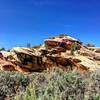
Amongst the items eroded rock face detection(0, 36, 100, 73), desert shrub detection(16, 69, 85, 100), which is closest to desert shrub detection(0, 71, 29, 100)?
desert shrub detection(16, 69, 85, 100)

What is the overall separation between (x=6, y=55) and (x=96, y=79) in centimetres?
3020

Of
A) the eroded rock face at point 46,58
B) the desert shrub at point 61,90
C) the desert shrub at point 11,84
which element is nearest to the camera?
the desert shrub at point 61,90

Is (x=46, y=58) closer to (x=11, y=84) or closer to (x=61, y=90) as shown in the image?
(x=11, y=84)

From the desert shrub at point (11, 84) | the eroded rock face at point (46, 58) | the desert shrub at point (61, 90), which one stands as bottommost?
the desert shrub at point (61, 90)

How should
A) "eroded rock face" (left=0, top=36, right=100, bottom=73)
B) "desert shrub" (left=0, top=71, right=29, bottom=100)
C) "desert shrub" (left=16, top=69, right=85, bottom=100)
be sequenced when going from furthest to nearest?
"eroded rock face" (left=0, top=36, right=100, bottom=73), "desert shrub" (left=0, top=71, right=29, bottom=100), "desert shrub" (left=16, top=69, right=85, bottom=100)

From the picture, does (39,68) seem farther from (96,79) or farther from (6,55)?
(96,79)

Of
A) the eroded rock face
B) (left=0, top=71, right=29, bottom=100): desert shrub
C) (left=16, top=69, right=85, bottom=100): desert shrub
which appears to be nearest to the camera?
(left=16, top=69, right=85, bottom=100): desert shrub

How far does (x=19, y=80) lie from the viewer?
10188 millimetres

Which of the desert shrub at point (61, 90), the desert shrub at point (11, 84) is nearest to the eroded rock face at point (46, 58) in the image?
the desert shrub at point (11, 84)

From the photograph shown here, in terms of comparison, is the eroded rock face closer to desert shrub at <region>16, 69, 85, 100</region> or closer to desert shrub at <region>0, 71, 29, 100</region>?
desert shrub at <region>0, 71, 29, 100</region>

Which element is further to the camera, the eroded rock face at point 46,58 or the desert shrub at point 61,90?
the eroded rock face at point 46,58

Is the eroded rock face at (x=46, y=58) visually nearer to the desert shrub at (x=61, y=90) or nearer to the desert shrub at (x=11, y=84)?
the desert shrub at (x=11, y=84)

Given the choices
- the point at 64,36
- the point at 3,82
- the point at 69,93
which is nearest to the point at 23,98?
the point at 69,93

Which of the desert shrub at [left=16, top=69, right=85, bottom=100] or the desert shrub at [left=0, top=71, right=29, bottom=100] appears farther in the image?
the desert shrub at [left=0, top=71, right=29, bottom=100]
